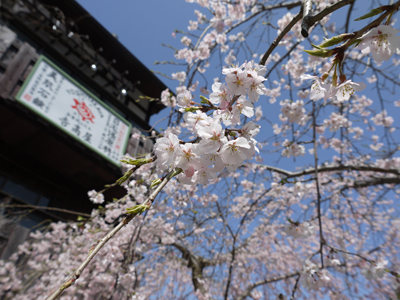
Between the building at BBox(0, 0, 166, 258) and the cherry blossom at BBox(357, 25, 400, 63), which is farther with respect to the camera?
the building at BBox(0, 0, 166, 258)

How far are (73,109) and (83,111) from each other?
11.3 inches

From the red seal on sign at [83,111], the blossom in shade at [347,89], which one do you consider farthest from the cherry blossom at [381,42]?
the red seal on sign at [83,111]

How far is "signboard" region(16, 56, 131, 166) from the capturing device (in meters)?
5.12

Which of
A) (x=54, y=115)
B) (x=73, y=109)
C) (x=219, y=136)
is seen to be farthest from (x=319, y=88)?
(x=73, y=109)

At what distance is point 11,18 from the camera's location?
551cm

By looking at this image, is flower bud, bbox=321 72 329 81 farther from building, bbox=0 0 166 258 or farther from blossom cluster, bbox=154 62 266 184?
building, bbox=0 0 166 258

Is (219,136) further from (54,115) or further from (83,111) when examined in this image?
(83,111)

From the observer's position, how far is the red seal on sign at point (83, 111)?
598 cm

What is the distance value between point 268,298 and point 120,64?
917 centimetres

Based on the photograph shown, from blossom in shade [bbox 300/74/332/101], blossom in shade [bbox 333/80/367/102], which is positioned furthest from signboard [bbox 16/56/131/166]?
blossom in shade [bbox 333/80/367/102]

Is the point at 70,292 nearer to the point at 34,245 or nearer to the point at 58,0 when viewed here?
the point at 34,245

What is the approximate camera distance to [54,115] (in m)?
5.25

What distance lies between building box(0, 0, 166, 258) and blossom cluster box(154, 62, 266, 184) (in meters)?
3.72

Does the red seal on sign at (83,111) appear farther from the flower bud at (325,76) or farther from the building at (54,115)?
the flower bud at (325,76)
